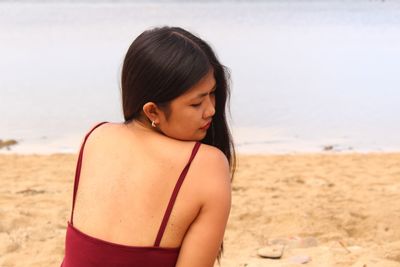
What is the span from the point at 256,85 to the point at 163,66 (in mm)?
10167

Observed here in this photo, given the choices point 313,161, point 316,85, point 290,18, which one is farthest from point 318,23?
point 313,161

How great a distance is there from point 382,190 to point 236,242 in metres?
1.94

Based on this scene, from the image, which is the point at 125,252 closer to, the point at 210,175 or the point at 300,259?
the point at 210,175

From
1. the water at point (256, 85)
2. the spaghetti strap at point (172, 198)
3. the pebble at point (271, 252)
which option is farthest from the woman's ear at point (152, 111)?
the water at point (256, 85)

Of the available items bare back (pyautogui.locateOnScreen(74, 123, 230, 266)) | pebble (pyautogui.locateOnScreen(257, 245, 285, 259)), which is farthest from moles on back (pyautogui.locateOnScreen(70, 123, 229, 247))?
pebble (pyautogui.locateOnScreen(257, 245, 285, 259))

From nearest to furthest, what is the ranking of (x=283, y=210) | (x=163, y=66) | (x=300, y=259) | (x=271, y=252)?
(x=163, y=66)
(x=300, y=259)
(x=271, y=252)
(x=283, y=210)

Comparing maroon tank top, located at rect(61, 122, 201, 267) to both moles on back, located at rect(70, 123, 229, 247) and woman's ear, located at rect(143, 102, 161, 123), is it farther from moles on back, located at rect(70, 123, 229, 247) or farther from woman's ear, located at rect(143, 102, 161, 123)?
woman's ear, located at rect(143, 102, 161, 123)

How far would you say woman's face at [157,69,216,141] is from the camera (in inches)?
72.1

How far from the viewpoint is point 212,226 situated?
6.06ft

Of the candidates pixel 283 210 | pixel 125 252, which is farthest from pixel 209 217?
pixel 283 210

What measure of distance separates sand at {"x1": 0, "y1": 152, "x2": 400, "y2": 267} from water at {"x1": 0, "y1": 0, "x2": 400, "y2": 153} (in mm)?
1296

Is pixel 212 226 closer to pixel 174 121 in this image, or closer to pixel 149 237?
pixel 149 237

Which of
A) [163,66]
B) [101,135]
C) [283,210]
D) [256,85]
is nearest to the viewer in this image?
[163,66]

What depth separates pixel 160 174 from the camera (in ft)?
5.93
